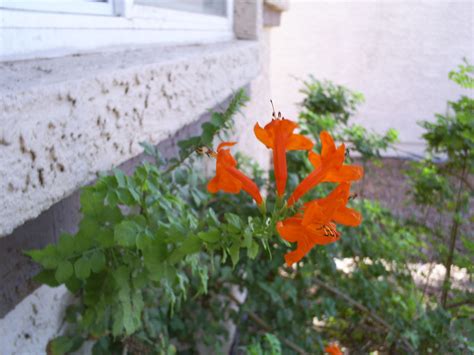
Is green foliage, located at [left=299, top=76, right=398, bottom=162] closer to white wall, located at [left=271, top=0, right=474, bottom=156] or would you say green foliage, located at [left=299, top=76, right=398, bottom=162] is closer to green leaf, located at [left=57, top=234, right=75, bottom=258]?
green leaf, located at [left=57, top=234, right=75, bottom=258]

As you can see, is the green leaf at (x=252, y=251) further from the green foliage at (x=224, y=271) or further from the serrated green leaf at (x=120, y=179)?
the serrated green leaf at (x=120, y=179)

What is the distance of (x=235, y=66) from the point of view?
7.24 feet

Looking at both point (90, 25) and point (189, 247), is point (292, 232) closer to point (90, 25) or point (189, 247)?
point (189, 247)

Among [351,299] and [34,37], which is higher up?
[34,37]

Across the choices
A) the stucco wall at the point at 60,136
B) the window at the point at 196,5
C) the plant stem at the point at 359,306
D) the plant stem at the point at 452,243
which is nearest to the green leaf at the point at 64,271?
the stucco wall at the point at 60,136

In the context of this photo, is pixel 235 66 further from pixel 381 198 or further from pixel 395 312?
pixel 381 198

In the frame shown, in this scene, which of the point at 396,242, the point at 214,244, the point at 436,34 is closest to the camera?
the point at 214,244

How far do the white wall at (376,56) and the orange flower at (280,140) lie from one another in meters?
5.85

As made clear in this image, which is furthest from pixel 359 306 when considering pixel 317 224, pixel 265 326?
pixel 317 224

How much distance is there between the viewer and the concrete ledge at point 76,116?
863 mm

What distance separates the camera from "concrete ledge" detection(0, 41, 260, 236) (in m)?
0.86

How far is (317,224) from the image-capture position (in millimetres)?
792

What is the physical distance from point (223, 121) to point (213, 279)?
990mm

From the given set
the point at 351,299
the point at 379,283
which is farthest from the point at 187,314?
the point at 379,283
